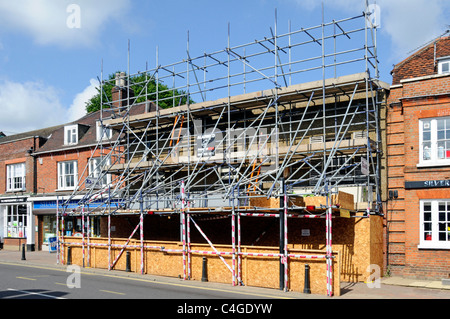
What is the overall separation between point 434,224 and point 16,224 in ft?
87.1

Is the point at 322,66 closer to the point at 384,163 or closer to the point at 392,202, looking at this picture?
the point at 384,163

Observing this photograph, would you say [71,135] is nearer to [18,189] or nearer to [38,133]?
[18,189]

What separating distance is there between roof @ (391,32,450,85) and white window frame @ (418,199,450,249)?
203 inches

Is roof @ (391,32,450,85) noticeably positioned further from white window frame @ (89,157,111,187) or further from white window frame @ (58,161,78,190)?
white window frame @ (58,161,78,190)

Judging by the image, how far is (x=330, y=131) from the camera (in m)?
20.1

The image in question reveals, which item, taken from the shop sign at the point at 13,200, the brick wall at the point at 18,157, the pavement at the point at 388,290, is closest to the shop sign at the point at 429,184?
the pavement at the point at 388,290

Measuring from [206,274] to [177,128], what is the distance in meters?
9.42

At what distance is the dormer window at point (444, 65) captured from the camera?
1892 centimetres

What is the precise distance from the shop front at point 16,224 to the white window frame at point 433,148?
2417 centimetres

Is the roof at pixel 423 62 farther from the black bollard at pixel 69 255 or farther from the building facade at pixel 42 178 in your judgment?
the building facade at pixel 42 178

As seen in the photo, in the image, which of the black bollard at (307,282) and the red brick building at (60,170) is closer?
the black bollard at (307,282)

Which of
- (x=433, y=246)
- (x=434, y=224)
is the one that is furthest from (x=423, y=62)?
(x=433, y=246)

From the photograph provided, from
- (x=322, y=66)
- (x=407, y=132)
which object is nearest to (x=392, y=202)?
(x=407, y=132)

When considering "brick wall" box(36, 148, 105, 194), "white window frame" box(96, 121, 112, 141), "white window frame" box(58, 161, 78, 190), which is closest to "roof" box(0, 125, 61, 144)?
"brick wall" box(36, 148, 105, 194)
